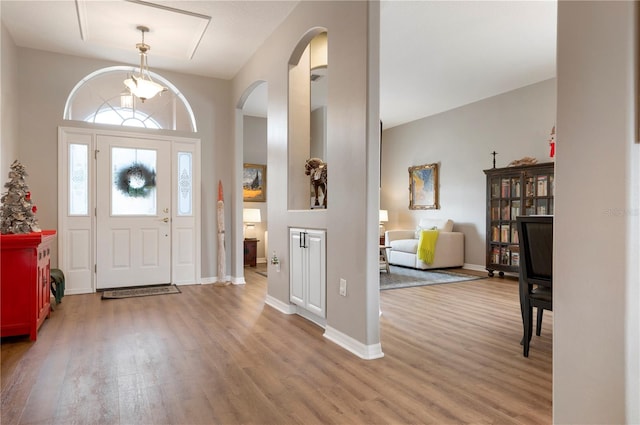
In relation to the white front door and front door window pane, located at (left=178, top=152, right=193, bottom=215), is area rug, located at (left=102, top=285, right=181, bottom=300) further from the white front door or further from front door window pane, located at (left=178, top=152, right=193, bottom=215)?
front door window pane, located at (left=178, top=152, right=193, bottom=215)

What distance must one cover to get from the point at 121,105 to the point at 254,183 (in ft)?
10.3

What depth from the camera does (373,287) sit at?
269 centimetres

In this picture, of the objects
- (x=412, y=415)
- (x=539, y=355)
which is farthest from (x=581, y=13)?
(x=539, y=355)

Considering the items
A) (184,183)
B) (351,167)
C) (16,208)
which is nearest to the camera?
(351,167)

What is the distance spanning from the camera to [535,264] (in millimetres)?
2688

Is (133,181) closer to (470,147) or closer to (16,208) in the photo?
(16,208)

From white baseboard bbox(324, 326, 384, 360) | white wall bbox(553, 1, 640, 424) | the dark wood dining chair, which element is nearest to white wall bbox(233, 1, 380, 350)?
white baseboard bbox(324, 326, 384, 360)

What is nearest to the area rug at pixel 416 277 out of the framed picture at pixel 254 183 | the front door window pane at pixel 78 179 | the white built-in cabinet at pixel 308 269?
the white built-in cabinet at pixel 308 269

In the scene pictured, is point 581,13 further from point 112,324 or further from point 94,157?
point 94,157

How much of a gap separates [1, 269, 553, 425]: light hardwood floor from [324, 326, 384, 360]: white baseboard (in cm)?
6

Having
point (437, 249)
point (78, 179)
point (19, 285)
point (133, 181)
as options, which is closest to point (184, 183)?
point (133, 181)

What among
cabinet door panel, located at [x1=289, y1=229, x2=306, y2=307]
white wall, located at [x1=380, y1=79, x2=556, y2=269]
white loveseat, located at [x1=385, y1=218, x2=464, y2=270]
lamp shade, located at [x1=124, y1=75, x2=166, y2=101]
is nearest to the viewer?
cabinet door panel, located at [x1=289, y1=229, x2=306, y2=307]

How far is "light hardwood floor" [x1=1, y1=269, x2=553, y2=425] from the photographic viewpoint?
1.89 metres

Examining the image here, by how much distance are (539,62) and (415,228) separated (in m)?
3.87
